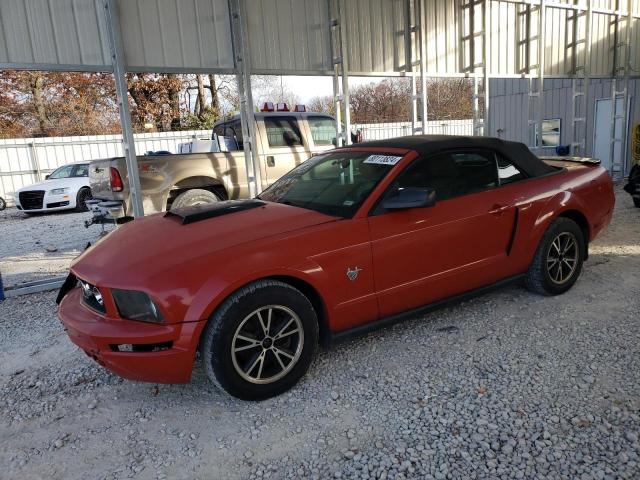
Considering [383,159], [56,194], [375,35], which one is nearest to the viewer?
[383,159]

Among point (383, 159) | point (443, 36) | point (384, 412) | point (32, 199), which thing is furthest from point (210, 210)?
point (32, 199)

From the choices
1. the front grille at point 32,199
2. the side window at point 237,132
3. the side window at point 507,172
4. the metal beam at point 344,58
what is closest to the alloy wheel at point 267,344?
the side window at point 507,172

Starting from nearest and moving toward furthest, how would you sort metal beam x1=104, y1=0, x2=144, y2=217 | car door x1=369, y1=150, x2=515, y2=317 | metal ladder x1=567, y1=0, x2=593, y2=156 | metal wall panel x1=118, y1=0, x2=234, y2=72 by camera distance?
car door x1=369, y1=150, x2=515, y2=317, metal beam x1=104, y1=0, x2=144, y2=217, metal wall panel x1=118, y1=0, x2=234, y2=72, metal ladder x1=567, y1=0, x2=593, y2=156

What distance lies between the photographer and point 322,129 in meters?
8.27

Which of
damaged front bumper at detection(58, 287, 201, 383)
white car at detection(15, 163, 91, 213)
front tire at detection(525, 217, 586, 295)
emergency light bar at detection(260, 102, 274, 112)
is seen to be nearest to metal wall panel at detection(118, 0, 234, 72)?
emergency light bar at detection(260, 102, 274, 112)

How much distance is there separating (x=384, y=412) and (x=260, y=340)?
858mm

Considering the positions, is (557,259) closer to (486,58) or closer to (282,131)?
(282,131)

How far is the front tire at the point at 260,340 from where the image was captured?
283cm

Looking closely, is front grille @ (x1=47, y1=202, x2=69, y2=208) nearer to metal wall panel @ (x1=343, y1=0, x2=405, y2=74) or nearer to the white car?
the white car

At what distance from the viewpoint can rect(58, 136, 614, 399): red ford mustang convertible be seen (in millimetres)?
2781

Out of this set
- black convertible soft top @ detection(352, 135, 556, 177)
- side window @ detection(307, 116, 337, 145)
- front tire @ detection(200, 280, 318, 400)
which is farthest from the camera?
side window @ detection(307, 116, 337, 145)

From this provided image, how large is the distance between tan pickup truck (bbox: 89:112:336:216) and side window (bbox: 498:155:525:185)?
413 centimetres

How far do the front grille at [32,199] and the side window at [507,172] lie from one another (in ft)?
43.4

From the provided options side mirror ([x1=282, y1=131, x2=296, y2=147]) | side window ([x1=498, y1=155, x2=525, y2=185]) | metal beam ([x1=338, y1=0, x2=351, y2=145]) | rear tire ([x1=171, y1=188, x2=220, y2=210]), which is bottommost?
rear tire ([x1=171, y1=188, x2=220, y2=210])
